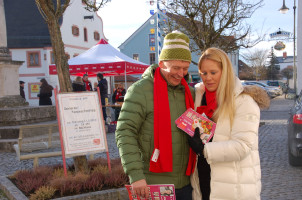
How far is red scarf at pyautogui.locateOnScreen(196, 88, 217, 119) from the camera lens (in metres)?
2.36

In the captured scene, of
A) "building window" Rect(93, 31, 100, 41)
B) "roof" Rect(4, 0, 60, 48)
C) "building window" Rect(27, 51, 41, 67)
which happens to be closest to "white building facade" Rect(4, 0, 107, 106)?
"building window" Rect(27, 51, 41, 67)

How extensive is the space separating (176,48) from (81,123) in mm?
3137

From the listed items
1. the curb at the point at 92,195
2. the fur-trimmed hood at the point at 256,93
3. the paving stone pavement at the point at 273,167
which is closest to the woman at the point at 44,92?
the paving stone pavement at the point at 273,167

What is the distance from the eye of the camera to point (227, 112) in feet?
7.38

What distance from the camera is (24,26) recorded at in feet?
118

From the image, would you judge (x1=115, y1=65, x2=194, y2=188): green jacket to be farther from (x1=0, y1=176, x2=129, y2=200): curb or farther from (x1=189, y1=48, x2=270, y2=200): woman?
(x1=0, y1=176, x2=129, y2=200): curb

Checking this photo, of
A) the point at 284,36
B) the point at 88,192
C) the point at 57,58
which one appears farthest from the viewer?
the point at 284,36

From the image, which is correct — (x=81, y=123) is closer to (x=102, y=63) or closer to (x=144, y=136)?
(x=144, y=136)

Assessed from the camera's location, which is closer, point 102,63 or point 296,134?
point 296,134

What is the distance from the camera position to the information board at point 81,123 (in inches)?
194

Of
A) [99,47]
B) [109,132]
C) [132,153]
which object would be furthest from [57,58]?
[99,47]

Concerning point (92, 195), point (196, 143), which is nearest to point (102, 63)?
point (92, 195)

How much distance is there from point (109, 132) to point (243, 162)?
31.9 feet

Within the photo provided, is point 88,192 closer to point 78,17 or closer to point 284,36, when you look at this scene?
point 284,36
